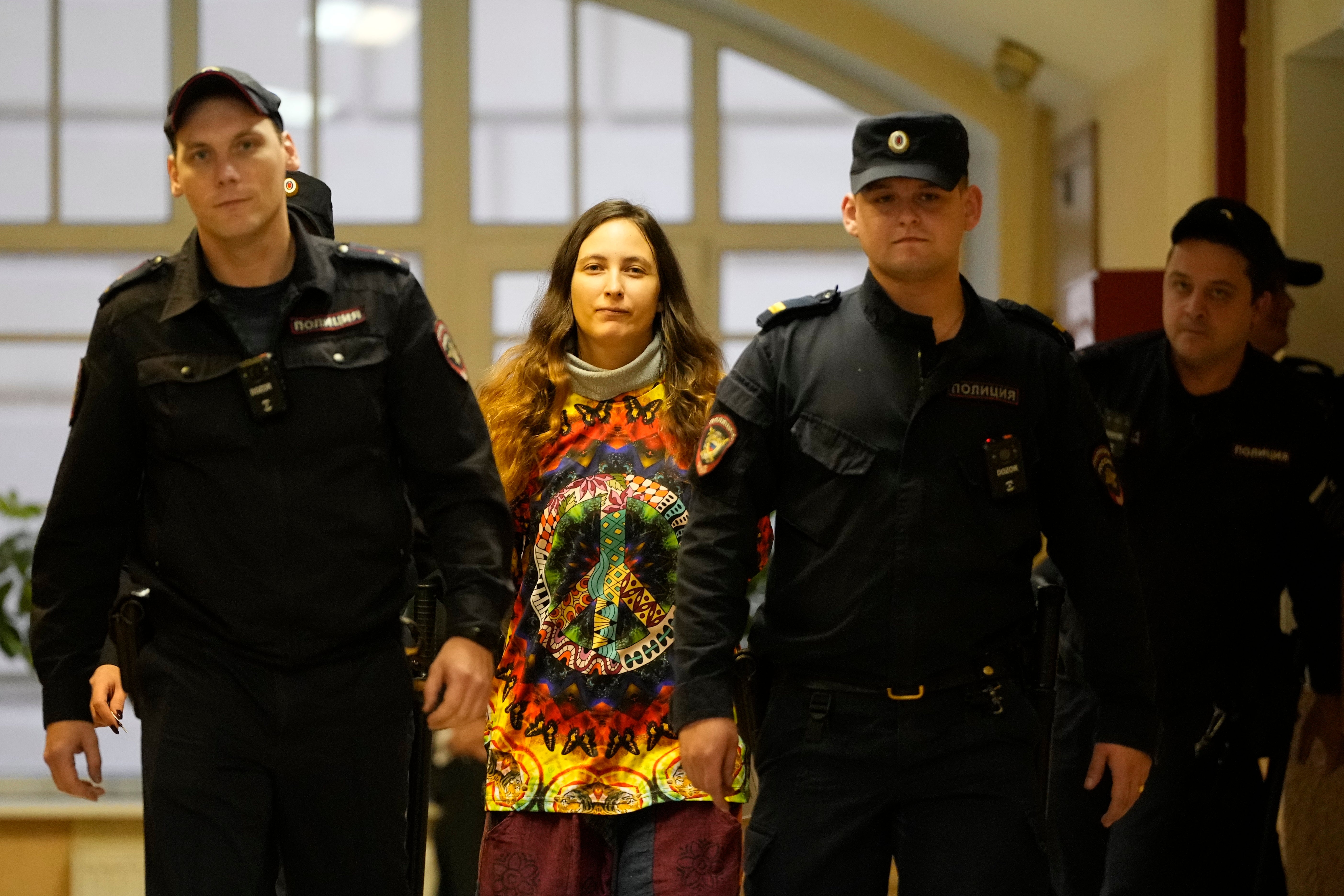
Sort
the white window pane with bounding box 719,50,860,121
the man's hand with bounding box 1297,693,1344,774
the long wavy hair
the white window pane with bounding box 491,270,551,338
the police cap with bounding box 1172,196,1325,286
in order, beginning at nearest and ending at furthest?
the long wavy hair → the police cap with bounding box 1172,196,1325,286 → the man's hand with bounding box 1297,693,1344,774 → the white window pane with bounding box 491,270,551,338 → the white window pane with bounding box 719,50,860,121

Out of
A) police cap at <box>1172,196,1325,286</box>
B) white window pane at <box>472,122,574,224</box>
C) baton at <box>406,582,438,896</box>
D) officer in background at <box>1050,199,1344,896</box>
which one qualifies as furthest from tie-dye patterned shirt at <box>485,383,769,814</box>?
white window pane at <box>472,122,574,224</box>

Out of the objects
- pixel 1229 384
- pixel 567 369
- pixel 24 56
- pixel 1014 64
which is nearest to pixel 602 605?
pixel 567 369

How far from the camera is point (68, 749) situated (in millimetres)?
2107

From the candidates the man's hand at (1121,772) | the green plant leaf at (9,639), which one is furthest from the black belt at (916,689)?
the green plant leaf at (9,639)

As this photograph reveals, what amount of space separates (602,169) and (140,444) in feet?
17.4

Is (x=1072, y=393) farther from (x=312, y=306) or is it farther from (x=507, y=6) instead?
(x=507, y=6)

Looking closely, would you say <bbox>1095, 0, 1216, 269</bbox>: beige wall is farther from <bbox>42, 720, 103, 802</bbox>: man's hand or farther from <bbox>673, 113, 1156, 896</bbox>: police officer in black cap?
<bbox>42, 720, 103, 802</bbox>: man's hand

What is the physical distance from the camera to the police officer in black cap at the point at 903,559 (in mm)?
2158

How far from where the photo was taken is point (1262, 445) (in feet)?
10.4

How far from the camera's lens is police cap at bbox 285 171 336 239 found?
112 inches

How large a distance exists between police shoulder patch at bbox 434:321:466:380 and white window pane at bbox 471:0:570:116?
5168mm

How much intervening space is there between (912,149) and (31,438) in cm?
584

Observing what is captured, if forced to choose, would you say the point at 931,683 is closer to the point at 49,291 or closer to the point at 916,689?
the point at 916,689

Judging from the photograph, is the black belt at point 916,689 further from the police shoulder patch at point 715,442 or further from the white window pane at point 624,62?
the white window pane at point 624,62
